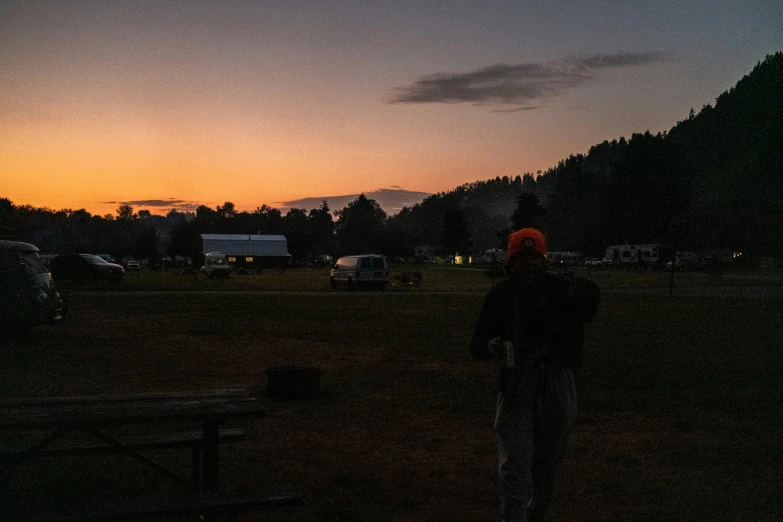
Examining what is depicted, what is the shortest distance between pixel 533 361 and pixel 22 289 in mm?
13434

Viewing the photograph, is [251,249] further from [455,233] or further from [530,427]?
[530,427]

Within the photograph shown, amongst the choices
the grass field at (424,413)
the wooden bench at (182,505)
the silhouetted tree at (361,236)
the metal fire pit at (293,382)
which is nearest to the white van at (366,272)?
the grass field at (424,413)

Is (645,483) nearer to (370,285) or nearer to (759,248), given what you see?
(370,285)

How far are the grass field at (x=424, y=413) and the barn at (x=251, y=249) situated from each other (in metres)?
85.2

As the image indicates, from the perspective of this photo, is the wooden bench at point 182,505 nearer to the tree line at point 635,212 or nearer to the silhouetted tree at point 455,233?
the tree line at point 635,212

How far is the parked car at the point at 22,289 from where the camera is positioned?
44.8 ft

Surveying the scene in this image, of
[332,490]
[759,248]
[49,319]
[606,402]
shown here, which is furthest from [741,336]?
[759,248]

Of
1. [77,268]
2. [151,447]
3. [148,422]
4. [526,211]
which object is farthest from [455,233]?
[148,422]

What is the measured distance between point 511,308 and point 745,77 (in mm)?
208958

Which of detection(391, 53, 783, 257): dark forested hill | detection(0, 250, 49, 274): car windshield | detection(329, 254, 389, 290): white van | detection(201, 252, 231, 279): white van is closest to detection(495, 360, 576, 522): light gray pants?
detection(0, 250, 49, 274): car windshield

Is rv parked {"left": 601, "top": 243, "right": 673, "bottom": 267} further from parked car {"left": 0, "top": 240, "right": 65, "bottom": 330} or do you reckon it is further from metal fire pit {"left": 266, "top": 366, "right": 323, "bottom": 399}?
metal fire pit {"left": 266, "top": 366, "right": 323, "bottom": 399}

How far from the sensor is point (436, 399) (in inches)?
356

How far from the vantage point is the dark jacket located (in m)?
3.78

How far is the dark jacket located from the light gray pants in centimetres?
12
